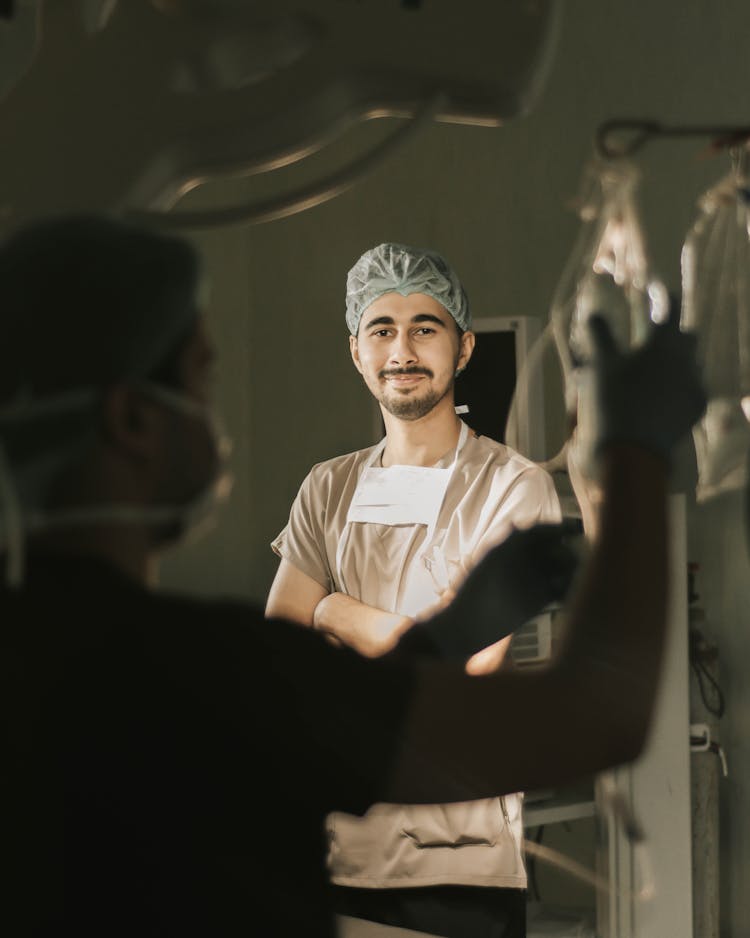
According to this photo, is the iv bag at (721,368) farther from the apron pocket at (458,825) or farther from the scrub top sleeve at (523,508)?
the apron pocket at (458,825)

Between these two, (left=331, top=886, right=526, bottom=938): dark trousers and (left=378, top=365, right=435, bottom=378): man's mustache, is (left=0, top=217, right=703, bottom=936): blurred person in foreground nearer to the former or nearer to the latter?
(left=331, top=886, right=526, bottom=938): dark trousers

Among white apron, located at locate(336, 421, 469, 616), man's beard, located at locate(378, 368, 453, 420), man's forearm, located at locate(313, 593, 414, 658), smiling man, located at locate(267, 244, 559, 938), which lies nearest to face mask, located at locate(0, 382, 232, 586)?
smiling man, located at locate(267, 244, 559, 938)

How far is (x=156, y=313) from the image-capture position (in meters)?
0.86

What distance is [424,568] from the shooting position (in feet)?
7.27

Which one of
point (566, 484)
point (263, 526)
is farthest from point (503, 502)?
point (263, 526)

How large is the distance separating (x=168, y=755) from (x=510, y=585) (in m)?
→ 0.48

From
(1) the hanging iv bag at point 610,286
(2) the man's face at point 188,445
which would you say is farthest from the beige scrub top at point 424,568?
(2) the man's face at point 188,445

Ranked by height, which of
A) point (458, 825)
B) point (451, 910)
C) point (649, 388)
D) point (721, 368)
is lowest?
point (451, 910)

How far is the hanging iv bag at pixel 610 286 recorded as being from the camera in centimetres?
116

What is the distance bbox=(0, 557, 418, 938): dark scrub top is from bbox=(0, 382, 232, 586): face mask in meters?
0.03

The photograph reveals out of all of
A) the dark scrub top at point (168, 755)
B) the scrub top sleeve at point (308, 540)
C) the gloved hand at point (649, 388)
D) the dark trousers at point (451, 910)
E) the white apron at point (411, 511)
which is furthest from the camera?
the scrub top sleeve at point (308, 540)

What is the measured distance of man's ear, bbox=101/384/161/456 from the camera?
2.75 ft

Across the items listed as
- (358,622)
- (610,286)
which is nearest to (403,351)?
(358,622)

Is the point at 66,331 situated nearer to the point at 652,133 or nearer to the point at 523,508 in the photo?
the point at 652,133
